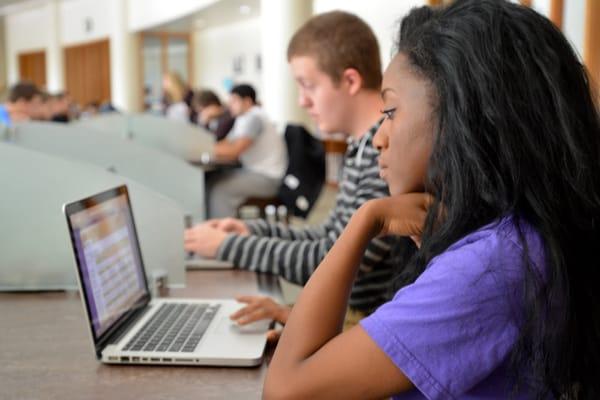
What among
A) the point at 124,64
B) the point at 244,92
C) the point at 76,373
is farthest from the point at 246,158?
the point at 124,64

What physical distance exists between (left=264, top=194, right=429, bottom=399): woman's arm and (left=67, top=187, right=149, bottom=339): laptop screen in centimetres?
34

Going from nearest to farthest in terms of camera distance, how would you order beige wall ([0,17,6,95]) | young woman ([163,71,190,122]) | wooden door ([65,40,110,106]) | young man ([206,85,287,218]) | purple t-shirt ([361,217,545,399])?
purple t-shirt ([361,217,545,399])
young man ([206,85,287,218])
young woman ([163,71,190,122])
wooden door ([65,40,110,106])
beige wall ([0,17,6,95])

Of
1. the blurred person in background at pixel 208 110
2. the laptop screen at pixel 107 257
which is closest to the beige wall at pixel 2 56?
the blurred person in background at pixel 208 110

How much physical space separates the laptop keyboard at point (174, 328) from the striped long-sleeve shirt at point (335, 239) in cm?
30

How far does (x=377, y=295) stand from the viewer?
153 cm

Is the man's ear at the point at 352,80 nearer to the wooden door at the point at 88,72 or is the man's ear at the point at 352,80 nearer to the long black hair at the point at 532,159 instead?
the long black hair at the point at 532,159

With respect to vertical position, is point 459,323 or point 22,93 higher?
point 22,93

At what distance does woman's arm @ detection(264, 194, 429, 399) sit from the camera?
76 centimetres

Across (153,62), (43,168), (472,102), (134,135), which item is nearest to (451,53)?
(472,102)

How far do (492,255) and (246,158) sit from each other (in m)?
4.31

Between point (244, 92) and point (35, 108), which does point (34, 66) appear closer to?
point (35, 108)

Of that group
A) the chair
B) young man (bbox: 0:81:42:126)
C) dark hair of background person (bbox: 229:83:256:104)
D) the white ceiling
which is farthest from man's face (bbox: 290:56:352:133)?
the white ceiling

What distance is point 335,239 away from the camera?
5.00 ft

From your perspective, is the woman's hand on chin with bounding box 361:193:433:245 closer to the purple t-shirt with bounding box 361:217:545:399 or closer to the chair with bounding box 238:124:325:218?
the purple t-shirt with bounding box 361:217:545:399
